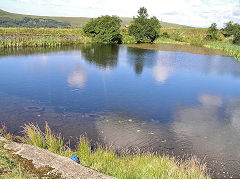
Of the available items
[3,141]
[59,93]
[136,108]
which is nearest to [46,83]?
[59,93]

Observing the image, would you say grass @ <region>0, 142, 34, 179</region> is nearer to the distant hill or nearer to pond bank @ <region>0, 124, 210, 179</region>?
pond bank @ <region>0, 124, 210, 179</region>

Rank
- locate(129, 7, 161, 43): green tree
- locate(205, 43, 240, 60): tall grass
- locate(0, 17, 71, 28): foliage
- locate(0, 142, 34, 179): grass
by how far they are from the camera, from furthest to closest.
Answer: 1. locate(0, 17, 71, 28): foliage
2. locate(129, 7, 161, 43): green tree
3. locate(205, 43, 240, 60): tall grass
4. locate(0, 142, 34, 179): grass

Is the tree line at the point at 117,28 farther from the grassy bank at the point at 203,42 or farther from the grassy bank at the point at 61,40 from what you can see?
the grassy bank at the point at 203,42

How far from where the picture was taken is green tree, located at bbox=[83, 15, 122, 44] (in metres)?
36.5

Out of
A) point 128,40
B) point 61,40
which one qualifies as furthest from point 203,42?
point 61,40

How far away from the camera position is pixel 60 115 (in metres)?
8.98

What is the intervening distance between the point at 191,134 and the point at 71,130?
4261 millimetres

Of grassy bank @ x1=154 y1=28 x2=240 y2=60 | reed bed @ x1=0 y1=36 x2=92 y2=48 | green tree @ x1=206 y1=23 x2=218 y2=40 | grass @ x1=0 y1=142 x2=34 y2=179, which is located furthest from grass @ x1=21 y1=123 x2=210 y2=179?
green tree @ x1=206 y1=23 x2=218 y2=40

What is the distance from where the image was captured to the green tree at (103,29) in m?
36.5

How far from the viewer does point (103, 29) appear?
36.4 m

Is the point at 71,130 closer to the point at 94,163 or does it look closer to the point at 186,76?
the point at 94,163

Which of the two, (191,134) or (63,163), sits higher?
(63,163)

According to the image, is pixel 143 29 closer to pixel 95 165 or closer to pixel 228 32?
pixel 228 32

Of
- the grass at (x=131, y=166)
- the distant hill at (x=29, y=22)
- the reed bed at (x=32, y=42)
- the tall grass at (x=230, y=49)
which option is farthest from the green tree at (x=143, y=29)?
Answer: the distant hill at (x=29, y=22)
